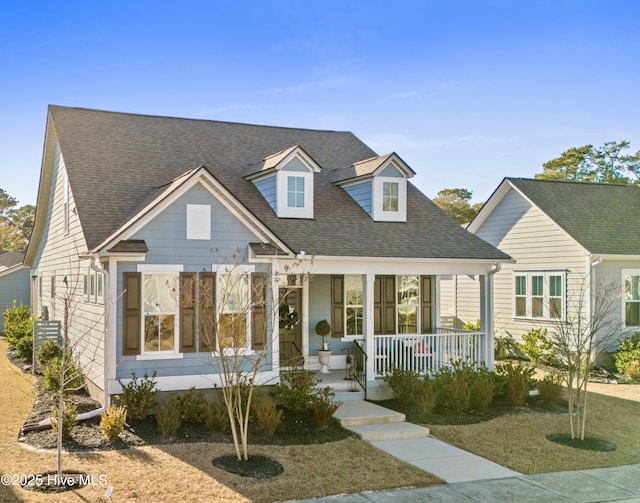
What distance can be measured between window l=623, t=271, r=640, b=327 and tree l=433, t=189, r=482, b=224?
3074 centimetres

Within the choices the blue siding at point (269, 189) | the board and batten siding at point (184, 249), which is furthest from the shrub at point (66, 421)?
the blue siding at point (269, 189)

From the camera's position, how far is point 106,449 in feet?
34.0

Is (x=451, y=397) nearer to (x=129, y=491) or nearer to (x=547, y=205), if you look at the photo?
(x=129, y=491)

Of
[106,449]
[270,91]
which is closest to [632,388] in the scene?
[270,91]

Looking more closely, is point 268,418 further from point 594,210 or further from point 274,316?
point 594,210

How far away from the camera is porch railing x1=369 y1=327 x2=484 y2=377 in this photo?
15520 millimetres

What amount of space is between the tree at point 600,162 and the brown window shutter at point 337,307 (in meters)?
33.2

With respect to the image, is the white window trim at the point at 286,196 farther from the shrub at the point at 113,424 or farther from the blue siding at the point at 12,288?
the blue siding at the point at 12,288

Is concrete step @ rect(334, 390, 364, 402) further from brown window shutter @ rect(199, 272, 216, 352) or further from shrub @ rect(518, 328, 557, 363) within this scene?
Answer: shrub @ rect(518, 328, 557, 363)

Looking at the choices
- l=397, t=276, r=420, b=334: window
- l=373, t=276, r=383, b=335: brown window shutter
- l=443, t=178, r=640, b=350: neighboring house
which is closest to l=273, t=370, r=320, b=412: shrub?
l=373, t=276, r=383, b=335: brown window shutter

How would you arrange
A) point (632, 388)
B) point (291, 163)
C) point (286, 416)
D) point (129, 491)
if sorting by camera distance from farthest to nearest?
point (632, 388) < point (291, 163) < point (286, 416) < point (129, 491)

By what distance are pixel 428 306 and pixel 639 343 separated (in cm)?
669

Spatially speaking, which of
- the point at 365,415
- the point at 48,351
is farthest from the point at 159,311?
the point at 48,351

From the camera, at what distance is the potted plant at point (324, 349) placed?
16.1 meters
